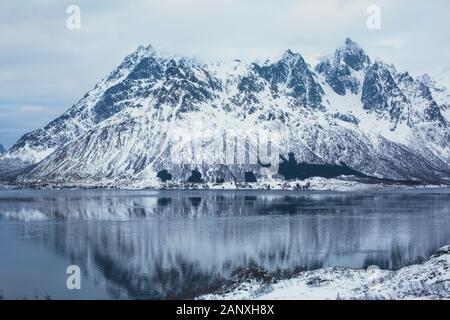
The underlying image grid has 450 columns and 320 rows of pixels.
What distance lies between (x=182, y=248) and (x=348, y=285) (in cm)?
4672

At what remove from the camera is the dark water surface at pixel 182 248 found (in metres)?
76.6

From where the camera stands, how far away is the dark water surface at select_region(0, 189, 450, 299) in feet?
251

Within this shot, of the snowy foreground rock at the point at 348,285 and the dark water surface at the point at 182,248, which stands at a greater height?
the snowy foreground rock at the point at 348,285

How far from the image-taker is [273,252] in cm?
10006

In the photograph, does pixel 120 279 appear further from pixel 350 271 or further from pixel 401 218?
pixel 401 218

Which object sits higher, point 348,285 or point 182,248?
point 348,285

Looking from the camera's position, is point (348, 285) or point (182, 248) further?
point (182, 248)

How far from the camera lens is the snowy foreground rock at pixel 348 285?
53469 millimetres

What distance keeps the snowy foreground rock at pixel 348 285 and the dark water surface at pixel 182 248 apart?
6957 millimetres

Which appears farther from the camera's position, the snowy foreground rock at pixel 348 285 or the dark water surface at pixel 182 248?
the dark water surface at pixel 182 248

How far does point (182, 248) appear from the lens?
344 feet

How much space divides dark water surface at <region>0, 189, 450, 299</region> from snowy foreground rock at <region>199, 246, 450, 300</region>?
696 cm

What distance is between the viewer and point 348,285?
62.6 metres
